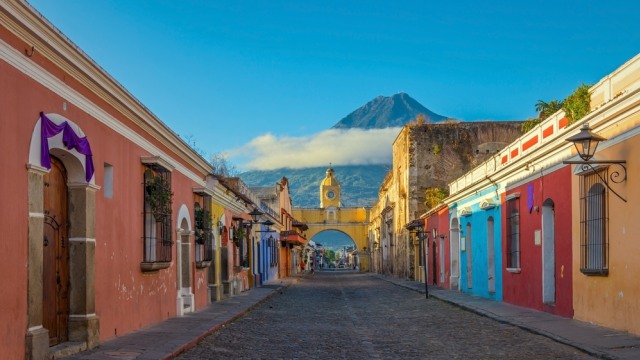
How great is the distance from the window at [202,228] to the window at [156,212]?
3418 millimetres

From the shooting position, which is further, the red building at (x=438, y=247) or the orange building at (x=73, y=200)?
the red building at (x=438, y=247)

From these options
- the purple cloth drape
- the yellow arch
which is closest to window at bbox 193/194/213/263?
the purple cloth drape

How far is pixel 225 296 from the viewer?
23.3m

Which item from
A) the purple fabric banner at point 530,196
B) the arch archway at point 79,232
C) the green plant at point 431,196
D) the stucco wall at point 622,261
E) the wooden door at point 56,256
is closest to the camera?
the wooden door at point 56,256

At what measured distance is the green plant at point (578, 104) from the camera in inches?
497

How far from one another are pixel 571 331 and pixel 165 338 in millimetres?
5991

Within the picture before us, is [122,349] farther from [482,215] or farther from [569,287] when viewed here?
[482,215]

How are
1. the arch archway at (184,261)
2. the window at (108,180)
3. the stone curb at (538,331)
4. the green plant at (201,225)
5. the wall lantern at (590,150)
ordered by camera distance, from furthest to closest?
1. the green plant at (201,225)
2. the arch archway at (184,261)
3. the window at (108,180)
4. the wall lantern at (590,150)
5. the stone curb at (538,331)

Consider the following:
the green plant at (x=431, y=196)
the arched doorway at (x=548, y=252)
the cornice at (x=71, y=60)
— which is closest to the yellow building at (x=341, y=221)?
the green plant at (x=431, y=196)

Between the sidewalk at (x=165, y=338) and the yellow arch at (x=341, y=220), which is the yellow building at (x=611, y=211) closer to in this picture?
the sidewalk at (x=165, y=338)

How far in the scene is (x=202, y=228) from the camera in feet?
60.8

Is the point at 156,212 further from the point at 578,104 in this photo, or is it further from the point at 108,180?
the point at 578,104

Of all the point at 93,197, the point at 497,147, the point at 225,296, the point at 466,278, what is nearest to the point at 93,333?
the point at 93,197

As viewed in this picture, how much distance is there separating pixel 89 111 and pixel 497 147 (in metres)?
29.7
